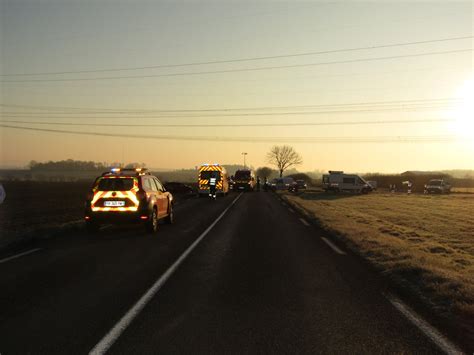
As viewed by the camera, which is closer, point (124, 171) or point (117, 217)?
point (117, 217)

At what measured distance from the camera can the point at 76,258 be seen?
9.34 metres

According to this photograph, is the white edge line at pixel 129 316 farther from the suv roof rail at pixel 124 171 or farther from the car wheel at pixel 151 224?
the suv roof rail at pixel 124 171

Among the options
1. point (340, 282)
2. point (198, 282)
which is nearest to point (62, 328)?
point (198, 282)

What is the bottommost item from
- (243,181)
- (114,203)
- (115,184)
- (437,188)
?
(114,203)

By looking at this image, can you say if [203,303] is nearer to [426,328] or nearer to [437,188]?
[426,328]

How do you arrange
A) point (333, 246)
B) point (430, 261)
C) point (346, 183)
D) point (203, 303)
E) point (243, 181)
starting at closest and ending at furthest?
point (203, 303)
point (430, 261)
point (333, 246)
point (346, 183)
point (243, 181)

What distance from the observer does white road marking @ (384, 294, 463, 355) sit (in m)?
4.43

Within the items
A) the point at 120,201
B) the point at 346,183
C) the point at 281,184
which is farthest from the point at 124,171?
the point at 281,184

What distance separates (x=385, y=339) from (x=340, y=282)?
262cm

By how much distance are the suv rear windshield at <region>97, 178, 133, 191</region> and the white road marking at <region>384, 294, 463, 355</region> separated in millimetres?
9143

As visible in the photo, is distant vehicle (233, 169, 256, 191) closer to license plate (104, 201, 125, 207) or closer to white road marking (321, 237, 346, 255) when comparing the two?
license plate (104, 201, 125, 207)

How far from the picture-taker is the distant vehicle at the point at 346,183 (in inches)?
2031

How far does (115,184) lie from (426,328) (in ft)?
34.5

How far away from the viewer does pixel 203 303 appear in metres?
5.94
